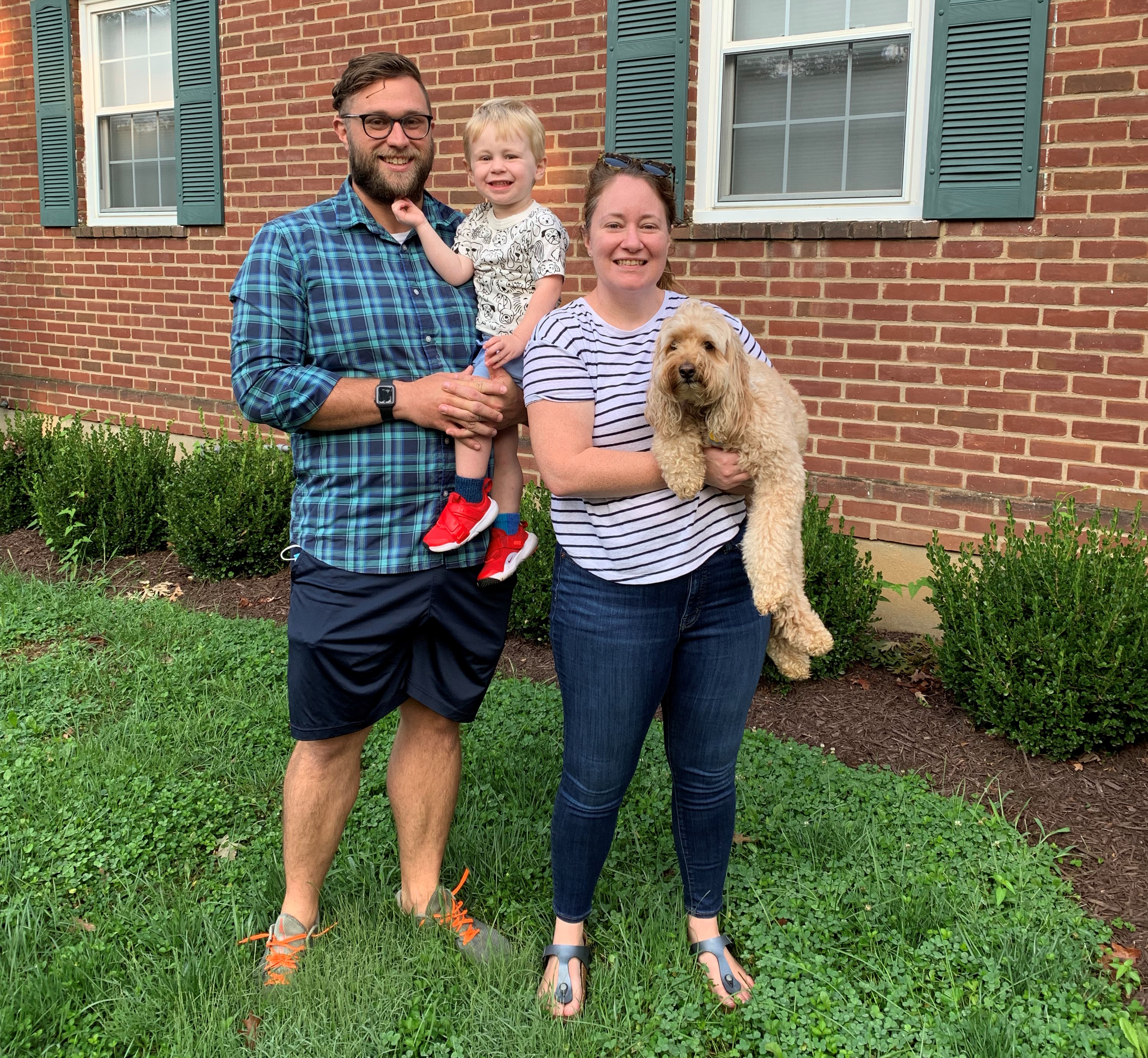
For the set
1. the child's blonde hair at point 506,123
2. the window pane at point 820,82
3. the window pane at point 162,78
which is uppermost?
the window pane at point 162,78

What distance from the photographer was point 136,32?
30.7 feet

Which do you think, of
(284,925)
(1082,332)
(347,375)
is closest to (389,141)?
(347,375)

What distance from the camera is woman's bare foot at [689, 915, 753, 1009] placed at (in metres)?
3.03

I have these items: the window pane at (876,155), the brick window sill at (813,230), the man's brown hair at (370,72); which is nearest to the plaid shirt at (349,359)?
the man's brown hair at (370,72)

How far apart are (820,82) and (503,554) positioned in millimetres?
3958

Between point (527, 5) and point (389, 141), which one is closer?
point (389, 141)

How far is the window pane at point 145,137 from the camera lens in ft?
31.0

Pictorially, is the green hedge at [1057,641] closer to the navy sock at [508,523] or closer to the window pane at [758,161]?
the navy sock at [508,523]

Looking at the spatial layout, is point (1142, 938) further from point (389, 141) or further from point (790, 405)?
point (389, 141)

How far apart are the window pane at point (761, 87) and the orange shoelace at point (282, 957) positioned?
4.78 meters

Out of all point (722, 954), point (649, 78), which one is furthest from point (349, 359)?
point (649, 78)

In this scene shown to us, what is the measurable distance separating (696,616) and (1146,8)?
378cm

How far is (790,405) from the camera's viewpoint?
9.28 feet

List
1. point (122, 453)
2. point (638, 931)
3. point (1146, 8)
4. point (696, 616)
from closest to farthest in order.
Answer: point (696, 616) → point (638, 931) → point (1146, 8) → point (122, 453)
